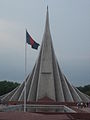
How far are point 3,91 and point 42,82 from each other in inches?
672

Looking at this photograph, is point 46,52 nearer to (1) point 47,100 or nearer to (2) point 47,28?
(2) point 47,28

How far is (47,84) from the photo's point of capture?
28.4m

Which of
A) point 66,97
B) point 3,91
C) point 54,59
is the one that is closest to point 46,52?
point 54,59

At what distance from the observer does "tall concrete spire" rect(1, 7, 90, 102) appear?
27.9 metres

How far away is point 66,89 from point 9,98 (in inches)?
234

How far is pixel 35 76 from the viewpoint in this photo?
1166 inches

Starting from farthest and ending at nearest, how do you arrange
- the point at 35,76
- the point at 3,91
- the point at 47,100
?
the point at 3,91 → the point at 35,76 → the point at 47,100

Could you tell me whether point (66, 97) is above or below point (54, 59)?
below

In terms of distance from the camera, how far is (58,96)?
92.5 feet

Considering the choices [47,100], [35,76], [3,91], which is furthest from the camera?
[3,91]

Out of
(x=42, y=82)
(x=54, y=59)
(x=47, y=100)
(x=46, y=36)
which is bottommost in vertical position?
(x=47, y=100)

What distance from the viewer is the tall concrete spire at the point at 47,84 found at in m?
27.9

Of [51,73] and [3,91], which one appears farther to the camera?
[3,91]

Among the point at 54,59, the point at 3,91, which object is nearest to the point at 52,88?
the point at 54,59
